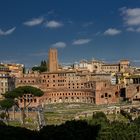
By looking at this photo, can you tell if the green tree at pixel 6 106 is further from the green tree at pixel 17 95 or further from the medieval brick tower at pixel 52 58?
the medieval brick tower at pixel 52 58

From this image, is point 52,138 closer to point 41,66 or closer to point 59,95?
point 59,95

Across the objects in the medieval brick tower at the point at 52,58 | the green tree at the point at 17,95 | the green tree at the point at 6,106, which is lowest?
Answer: the green tree at the point at 6,106

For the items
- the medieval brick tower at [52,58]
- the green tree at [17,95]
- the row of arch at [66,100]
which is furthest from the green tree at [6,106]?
the medieval brick tower at [52,58]

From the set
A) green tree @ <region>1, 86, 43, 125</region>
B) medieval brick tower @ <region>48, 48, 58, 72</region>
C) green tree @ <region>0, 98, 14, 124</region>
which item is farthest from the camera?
medieval brick tower @ <region>48, 48, 58, 72</region>

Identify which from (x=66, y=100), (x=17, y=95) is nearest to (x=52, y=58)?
(x=66, y=100)

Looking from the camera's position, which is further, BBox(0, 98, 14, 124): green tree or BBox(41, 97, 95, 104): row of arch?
BBox(41, 97, 95, 104): row of arch

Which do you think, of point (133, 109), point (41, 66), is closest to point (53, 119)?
point (133, 109)

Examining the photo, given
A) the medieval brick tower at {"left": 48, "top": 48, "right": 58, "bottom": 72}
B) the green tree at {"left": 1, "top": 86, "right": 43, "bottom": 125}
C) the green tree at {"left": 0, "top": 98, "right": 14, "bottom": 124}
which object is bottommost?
the green tree at {"left": 0, "top": 98, "right": 14, "bottom": 124}

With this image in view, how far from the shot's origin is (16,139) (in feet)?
86.2

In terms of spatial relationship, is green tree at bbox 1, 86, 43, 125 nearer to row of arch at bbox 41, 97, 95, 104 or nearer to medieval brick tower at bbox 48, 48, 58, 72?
row of arch at bbox 41, 97, 95, 104

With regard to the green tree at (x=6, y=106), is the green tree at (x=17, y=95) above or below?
above

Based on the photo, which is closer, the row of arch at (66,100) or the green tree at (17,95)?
the green tree at (17,95)

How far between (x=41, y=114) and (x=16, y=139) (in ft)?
104

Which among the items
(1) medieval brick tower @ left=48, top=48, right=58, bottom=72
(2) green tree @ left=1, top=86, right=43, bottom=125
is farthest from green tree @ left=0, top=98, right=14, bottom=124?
(1) medieval brick tower @ left=48, top=48, right=58, bottom=72
